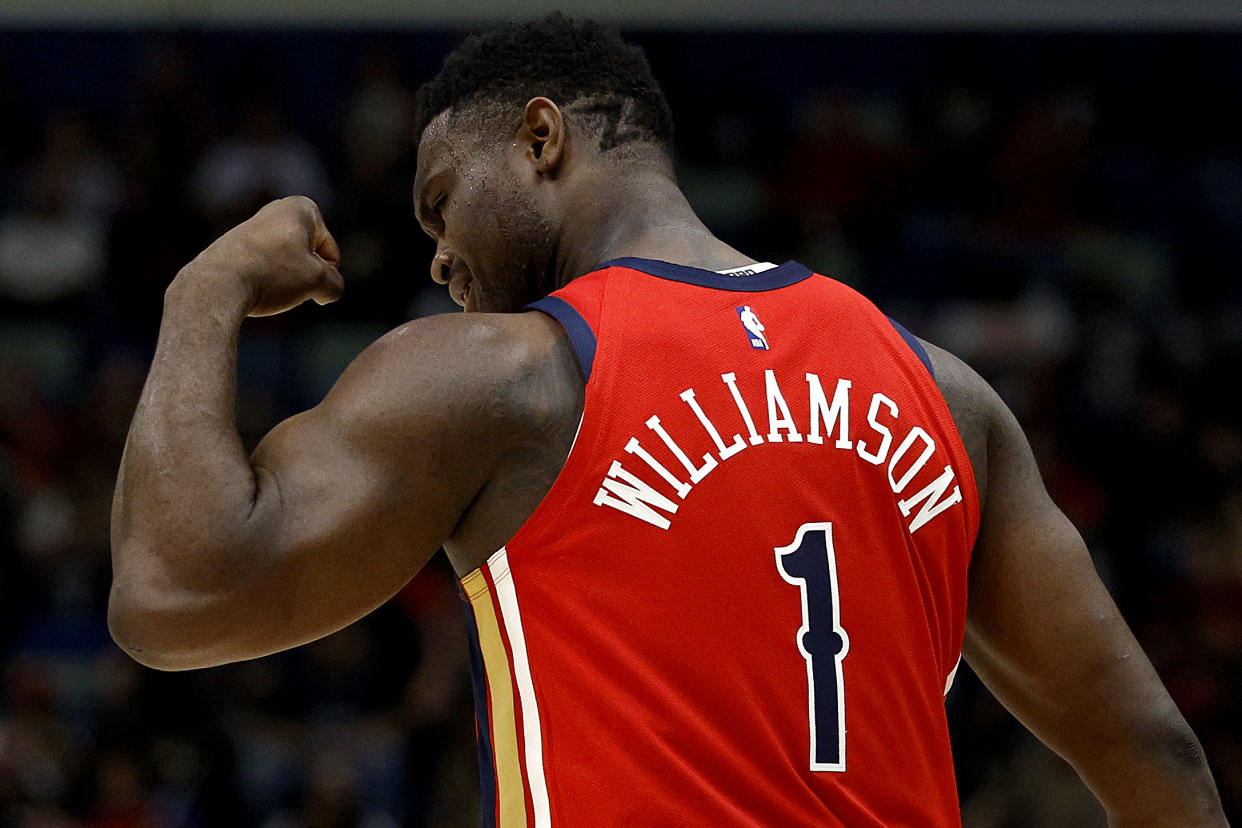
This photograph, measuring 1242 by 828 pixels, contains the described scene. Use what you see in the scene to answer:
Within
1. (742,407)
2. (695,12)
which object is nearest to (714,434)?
(742,407)

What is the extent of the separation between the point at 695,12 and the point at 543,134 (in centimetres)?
754

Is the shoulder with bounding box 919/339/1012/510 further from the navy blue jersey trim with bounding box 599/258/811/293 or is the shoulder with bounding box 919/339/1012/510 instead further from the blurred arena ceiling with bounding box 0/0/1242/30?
the blurred arena ceiling with bounding box 0/0/1242/30

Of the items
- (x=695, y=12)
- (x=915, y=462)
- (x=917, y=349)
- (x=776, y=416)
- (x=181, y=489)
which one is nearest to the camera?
(x=181, y=489)

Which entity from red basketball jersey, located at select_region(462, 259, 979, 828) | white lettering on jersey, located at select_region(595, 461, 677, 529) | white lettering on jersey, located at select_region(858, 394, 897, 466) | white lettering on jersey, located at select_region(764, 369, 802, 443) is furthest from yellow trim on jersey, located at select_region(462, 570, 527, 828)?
white lettering on jersey, located at select_region(858, 394, 897, 466)

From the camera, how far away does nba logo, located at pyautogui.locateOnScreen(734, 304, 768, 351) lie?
7.32 feet

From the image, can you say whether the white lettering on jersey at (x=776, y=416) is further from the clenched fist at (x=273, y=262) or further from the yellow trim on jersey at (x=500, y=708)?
the clenched fist at (x=273, y=262)

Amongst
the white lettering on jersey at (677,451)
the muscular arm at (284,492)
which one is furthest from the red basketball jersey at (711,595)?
the muscular arm at (284,492)

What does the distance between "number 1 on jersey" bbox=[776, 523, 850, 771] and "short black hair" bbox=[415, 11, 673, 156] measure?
29.6 inches

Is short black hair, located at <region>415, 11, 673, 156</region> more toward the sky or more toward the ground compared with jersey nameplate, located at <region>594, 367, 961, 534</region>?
more toward the sky

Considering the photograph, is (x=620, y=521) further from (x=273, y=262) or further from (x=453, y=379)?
(x=273, y=262)

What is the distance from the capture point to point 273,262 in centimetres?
227

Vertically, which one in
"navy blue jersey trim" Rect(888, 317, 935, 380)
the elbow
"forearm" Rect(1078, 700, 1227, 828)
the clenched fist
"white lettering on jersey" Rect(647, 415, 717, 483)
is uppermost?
the clenched fist

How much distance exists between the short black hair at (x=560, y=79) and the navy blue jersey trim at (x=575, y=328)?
423 mm

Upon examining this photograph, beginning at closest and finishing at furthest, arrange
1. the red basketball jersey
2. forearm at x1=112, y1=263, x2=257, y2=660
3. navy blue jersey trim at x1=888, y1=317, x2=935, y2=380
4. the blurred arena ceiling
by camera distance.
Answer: forearm at x1=112, y1=263, x2=257, y2=660 < the red basketball jersey < navy blue jersey trim at x1=888, y1=317, x2=935, y2=380 < the blurred arena ceiling
